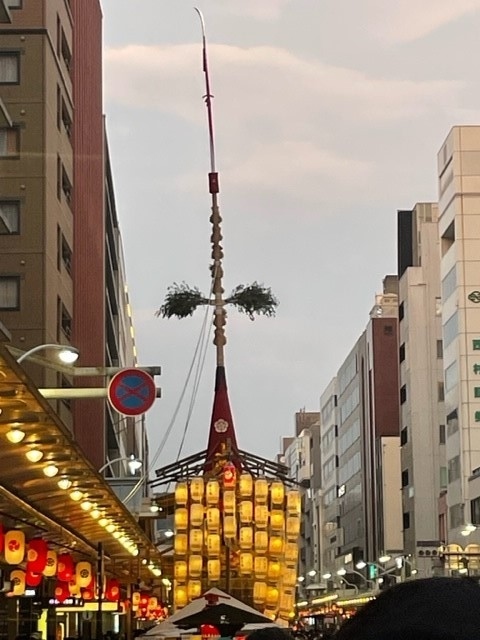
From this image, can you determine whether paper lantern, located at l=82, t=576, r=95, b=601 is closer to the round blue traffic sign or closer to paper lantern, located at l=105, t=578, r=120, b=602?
paper lantern, located at l=105, t=578, r=120, b=602

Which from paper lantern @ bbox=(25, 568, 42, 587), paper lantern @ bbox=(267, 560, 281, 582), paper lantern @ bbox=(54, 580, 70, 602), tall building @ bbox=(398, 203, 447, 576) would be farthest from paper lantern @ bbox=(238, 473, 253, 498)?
tall building @ bbox=(398, 203, 447, 576)

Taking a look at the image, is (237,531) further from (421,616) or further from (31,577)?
(421,616)

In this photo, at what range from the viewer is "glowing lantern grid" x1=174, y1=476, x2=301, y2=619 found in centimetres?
3114

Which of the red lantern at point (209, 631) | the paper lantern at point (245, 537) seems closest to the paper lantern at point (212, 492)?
the paper lantern at point (245, 537)

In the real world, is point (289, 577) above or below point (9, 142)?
below

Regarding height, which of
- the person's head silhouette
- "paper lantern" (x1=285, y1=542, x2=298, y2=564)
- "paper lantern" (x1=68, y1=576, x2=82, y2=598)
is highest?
"paper lantern" (x1=285, y1=542, x2=298, y2=564)

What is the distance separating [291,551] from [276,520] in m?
0.77

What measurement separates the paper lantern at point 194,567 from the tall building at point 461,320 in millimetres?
52217

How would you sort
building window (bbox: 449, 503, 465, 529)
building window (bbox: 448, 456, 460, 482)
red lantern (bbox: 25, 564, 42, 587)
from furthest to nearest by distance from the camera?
building window (bbox: 448, 456, 460, 482) → building window (bbox: 449, 503, 465, 529) → red lantern (bbox: 25, 564, 42, 587)

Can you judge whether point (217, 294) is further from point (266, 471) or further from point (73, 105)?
point (73, 105)

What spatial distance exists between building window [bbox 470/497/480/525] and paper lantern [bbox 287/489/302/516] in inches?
2000

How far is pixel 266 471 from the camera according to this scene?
107 feet

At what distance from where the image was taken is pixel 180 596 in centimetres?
3112

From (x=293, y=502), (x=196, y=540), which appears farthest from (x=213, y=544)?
(x=293, y=502)
